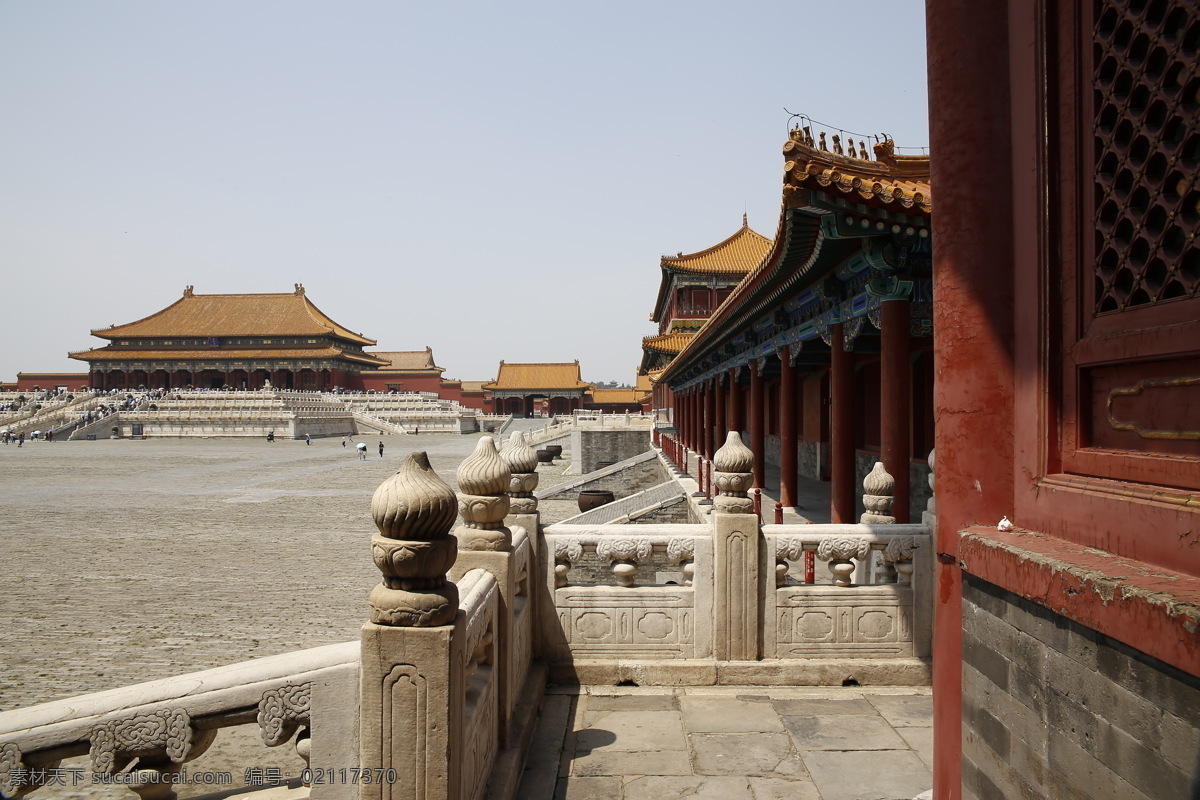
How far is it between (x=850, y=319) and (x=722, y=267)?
2498cm

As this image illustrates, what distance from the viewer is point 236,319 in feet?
217

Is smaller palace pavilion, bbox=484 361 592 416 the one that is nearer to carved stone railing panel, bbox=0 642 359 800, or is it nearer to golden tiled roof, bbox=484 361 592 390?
golden tiled roof, bbox=484 361 592 390

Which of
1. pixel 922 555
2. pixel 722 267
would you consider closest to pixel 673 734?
pixel 922 555

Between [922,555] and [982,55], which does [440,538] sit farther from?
[922,555]

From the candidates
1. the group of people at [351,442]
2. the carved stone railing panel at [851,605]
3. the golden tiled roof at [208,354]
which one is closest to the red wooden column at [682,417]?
the group of people at [351,442]

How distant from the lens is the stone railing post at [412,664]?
7.80ft

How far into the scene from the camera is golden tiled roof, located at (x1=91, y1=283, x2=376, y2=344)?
211 ft

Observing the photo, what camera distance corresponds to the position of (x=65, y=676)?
6.29m

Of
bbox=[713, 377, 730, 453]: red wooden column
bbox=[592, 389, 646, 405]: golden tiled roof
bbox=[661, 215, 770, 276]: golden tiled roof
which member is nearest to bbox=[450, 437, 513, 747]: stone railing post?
bbox=[713, 377, 730, 453]: red wooden column

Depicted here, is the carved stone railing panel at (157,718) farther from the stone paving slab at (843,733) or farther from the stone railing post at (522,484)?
the stone paving slab at (843,733)

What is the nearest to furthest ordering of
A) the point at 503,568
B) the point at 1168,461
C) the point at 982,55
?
1. the point at 1168,461
2. the point at 982,55
3. the point at 503,568

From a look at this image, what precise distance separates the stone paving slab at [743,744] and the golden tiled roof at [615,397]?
60626 mm

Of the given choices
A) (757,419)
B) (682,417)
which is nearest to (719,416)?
(757,419)

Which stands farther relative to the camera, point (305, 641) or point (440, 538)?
point (305, 641)
